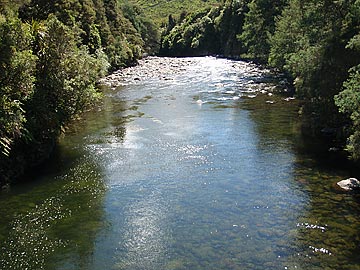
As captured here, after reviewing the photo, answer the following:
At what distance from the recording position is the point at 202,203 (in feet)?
67.4

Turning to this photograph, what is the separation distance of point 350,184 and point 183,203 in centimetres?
866

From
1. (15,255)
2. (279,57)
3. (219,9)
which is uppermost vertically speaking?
(219,9)

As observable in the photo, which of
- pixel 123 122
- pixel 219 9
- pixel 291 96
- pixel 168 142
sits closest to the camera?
pixel 168 142

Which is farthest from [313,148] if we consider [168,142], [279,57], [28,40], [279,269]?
[279,57]

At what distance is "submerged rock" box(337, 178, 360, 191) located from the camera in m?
21.3

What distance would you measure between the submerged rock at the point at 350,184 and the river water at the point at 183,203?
54 centimetres

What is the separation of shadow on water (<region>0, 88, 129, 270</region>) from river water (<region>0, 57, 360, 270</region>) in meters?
0.05

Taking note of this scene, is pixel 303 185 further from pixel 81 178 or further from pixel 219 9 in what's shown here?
pixel 219 9

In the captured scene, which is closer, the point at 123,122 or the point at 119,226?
the point at 119,226

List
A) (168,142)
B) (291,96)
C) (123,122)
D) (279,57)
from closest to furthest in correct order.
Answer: (168,142), (123,122), (291,96), (279,57)

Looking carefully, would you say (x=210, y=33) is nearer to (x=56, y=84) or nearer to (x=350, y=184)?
(x=56, y=84)

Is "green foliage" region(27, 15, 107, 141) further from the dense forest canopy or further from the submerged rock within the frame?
the submerged rock

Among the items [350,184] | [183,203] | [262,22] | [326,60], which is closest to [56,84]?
[183,203]

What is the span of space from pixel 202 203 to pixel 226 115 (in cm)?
1969
